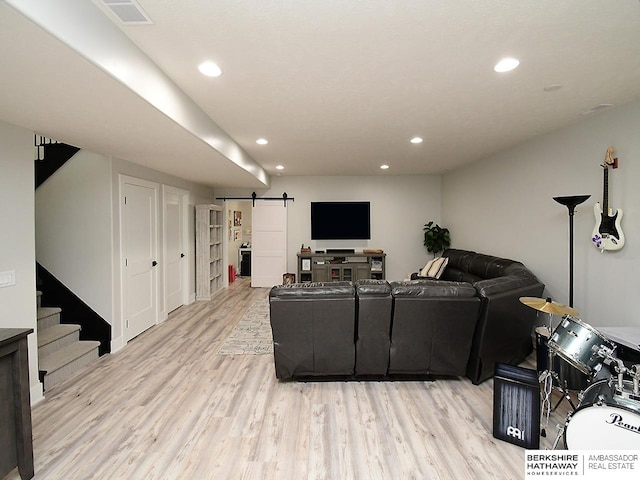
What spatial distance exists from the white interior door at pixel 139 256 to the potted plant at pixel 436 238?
17.7 ft

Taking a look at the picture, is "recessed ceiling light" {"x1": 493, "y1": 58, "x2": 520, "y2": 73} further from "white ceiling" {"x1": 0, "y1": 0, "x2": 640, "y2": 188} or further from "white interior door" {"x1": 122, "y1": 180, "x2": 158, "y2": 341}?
"white interior door" {"x1": 122, "y1": 180, "x2": 158, "y2": 341}

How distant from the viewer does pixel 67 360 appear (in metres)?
3.05

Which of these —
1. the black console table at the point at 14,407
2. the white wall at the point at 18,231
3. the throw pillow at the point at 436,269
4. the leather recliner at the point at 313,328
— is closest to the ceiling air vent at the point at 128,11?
the white wall at the point at 18,231

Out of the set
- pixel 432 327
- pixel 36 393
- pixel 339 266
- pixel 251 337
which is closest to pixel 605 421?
pixel 432 327

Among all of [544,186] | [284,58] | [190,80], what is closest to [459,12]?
[284,58]

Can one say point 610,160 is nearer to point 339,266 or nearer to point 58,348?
point 339,266

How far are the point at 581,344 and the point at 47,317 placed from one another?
5075 mm

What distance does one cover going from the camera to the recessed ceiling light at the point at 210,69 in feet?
6.76

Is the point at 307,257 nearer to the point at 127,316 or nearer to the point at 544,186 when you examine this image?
the point at 127,316

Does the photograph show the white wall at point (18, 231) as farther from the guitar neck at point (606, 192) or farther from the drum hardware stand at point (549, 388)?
the guitar neck at point (606, 192)

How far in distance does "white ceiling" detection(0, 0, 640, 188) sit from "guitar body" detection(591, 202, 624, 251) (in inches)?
41.2

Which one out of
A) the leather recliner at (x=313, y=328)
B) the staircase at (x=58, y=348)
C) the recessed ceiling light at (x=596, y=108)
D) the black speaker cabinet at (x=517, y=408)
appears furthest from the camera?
the staircase at (x=58, y=348)

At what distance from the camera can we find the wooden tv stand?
6539mm

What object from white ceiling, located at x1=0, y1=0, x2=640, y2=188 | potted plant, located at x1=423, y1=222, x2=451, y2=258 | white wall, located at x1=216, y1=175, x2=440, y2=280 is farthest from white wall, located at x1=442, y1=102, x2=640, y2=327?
white wall, located at x1=216, y1=175, x2=440, y2=280
